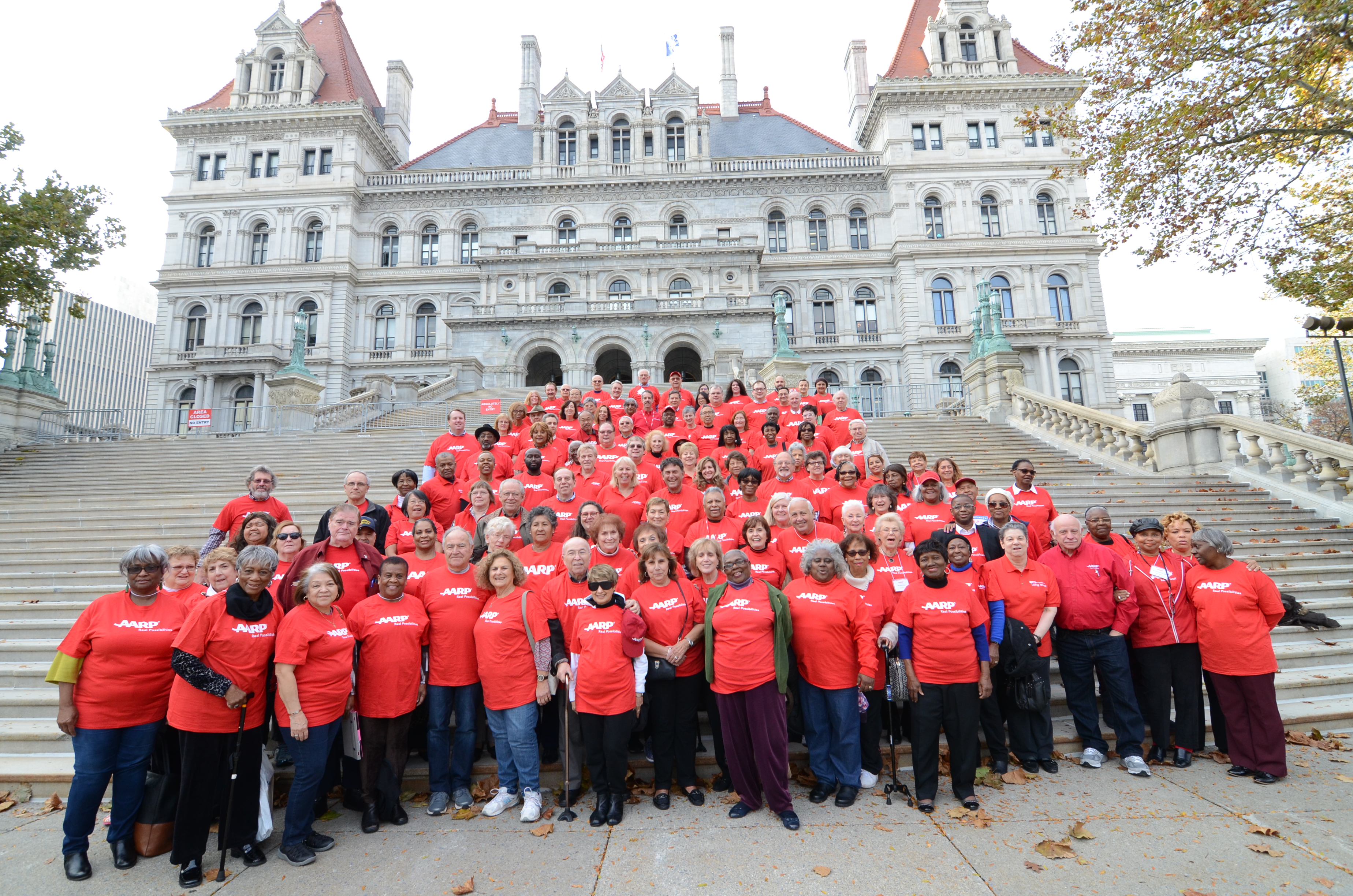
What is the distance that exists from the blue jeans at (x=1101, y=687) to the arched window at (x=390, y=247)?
39871 millimetres

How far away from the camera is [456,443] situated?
9438 mm

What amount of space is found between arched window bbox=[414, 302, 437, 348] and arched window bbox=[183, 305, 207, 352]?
1120 centimetres

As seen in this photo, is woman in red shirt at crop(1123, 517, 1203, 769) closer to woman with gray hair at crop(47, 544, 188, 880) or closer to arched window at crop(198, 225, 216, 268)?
woman with gray hair at crop(47, 544, 188, 880)

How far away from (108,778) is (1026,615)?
21.7ft

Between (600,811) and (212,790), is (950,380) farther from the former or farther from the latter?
→ (212,790)

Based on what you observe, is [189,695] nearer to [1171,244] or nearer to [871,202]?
[1171,244]

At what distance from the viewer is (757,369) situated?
27.5 meters

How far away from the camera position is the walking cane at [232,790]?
4.14 metres

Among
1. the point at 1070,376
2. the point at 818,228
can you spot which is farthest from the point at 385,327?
the point at 1070,376

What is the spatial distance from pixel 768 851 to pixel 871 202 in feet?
128

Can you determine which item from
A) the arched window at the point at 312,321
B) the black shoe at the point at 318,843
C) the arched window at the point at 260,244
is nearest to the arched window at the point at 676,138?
the arched window at the point at 312,321

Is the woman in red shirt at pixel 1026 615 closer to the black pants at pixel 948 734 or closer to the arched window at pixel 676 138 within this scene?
the black pants at pixel 948 734

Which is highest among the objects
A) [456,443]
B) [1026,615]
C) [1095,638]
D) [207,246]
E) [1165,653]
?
[207,246]

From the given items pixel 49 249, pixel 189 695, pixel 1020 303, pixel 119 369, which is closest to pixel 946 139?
pixel 1020 303
